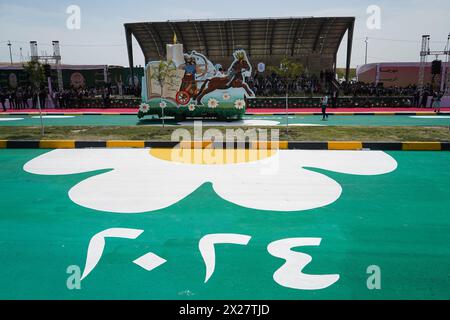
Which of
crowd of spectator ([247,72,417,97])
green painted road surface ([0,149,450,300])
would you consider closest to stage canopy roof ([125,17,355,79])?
crowd of spectator ([247,72,417,97])

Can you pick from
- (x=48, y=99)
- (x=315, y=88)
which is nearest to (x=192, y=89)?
(x=48, y=99)

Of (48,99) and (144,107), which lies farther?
(48,99)

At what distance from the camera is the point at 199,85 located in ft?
57.9

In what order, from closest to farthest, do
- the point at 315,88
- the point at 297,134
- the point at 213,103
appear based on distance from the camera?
the point at 297,134 → the point at 213,103 → the point at 315,88

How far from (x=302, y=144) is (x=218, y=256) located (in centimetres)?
673

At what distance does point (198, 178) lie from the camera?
7031 millimetres

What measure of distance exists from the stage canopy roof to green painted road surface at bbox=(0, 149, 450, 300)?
3618 centimetres

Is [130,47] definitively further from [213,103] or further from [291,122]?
[291,122]

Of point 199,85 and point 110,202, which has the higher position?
point 199,85

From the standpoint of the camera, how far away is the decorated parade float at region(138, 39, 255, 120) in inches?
693

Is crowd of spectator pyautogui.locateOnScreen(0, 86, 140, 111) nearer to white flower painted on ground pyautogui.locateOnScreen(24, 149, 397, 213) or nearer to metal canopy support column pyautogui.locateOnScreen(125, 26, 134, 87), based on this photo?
metal canopy support column pyautogui.locateOnScreen(125, 26, 134, 87)

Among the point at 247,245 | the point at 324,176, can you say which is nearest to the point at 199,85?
the point at 324,176

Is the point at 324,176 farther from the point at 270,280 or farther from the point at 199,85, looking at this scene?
the point at 199,85

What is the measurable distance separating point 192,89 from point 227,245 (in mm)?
14455
